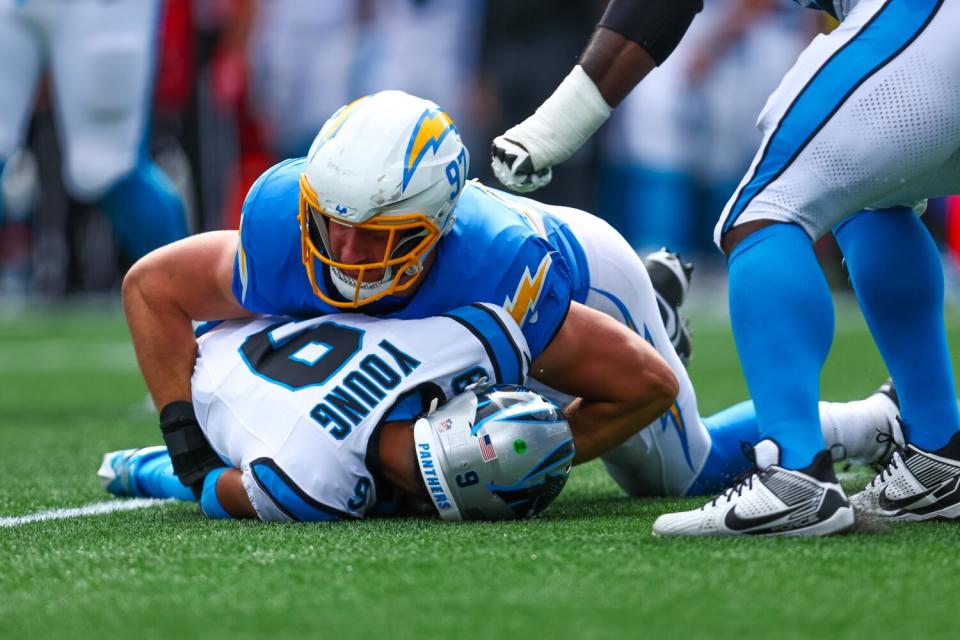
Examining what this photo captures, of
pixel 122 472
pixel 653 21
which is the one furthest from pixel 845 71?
pixel 122 472

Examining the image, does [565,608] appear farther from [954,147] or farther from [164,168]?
[164,168]

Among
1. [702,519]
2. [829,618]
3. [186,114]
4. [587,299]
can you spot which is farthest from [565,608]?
[186,114]

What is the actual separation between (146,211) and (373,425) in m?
2.34

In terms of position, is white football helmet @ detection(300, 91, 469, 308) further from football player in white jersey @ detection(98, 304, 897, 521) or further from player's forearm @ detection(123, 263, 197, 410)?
player's forearm @ detection(123, 263, 197, 410)

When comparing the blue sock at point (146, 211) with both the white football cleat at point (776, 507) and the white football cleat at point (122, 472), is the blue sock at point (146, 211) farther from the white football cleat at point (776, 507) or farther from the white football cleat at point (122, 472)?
the white football cleat at point (776, 507)

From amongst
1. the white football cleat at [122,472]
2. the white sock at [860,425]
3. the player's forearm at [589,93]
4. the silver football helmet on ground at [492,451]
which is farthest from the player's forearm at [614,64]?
the white football cleat at [122,472]

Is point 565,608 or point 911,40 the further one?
point 911,40

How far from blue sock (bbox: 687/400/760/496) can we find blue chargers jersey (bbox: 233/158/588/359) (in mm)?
668

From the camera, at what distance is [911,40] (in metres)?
2.47

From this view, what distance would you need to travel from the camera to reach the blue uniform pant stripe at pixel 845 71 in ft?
8.12

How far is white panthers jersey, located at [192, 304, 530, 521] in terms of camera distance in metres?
2.81

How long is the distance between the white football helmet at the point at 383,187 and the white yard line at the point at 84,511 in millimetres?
681

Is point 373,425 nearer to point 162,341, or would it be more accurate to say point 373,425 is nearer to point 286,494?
point 286,494

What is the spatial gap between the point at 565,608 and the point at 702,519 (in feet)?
1.86
